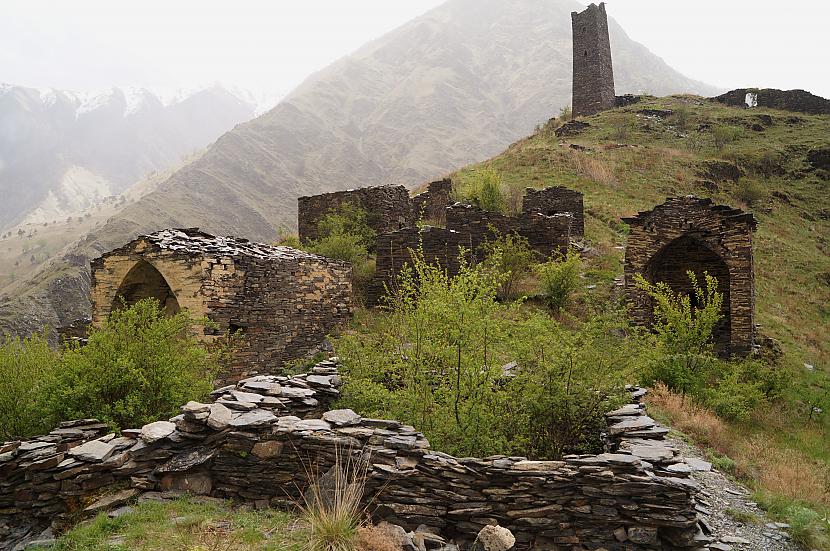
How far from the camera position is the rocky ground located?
15.7 ft

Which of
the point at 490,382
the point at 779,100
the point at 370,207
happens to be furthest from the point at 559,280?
the point at 779,100

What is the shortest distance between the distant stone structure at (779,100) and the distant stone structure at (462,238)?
31.1 m

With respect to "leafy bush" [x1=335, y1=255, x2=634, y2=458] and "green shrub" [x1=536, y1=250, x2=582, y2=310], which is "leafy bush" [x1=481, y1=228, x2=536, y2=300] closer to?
"green shrub" [x1=536, y1=250, x2=582, y2=310]

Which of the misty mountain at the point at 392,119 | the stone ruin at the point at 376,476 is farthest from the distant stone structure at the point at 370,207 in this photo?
the misty mountain at the point at 392,119

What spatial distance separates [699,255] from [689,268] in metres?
0.41

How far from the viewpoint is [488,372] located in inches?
231

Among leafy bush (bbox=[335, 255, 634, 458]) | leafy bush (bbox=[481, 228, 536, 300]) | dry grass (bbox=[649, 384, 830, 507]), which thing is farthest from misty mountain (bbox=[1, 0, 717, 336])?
dry grass (bbox=[649, 384, 830, 507])

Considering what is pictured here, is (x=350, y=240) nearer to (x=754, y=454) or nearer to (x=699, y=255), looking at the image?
(x=699, y=255)

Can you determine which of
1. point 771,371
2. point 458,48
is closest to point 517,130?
point 458,48

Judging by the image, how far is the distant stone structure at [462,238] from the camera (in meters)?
14.8

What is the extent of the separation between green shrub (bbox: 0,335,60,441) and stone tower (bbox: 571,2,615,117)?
37.9 meters

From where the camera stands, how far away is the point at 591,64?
38.4 meters

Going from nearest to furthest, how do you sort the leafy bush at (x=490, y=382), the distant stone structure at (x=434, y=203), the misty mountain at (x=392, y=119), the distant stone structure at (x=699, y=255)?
the leafy bush at (x=490, y=382), the distant stone structure at (x=699, y=255), the distant stone structure at (x=434, y=203), the misty mountain at (x=392, y=119)

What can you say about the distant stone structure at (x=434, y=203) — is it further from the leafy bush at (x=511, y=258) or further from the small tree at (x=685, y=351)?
the small tree at (x=685, y=351)
